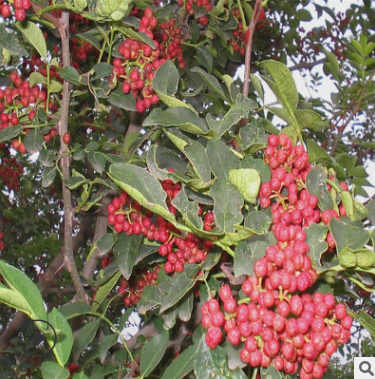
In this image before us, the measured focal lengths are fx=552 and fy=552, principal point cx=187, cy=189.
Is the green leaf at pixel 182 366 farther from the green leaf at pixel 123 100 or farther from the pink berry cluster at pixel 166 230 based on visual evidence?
the green leaf at pixel 123 100

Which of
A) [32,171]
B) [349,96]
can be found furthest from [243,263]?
[32,171]

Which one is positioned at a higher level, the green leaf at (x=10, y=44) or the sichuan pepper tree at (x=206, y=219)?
the green leaf at (x=10, y=44)

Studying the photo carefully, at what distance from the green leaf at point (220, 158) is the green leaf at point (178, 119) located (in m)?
0.04

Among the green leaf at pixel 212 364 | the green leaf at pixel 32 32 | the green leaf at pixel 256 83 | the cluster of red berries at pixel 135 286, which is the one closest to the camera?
the green leaf at pixel 212 364

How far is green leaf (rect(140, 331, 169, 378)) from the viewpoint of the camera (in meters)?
1.03

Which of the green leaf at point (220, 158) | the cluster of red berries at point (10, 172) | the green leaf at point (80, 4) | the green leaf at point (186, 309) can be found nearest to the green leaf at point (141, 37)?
the green leaf at point (80, 4)

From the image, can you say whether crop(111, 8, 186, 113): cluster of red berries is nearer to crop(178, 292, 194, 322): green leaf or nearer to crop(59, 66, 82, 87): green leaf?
crop(59, 66, 82, 87): green leaf

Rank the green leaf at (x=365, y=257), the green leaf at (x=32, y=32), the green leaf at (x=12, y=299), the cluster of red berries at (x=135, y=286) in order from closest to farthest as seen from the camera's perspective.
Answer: the green leaf at (x=12, y=299) < the green leaf at (x=365, y=257) < the green leaf at (x=32, y=32) < the cluster of red berries at (x=135, y=286)

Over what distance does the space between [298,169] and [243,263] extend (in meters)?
0.24

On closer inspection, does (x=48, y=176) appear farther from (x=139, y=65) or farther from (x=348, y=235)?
(x=348, y=235)

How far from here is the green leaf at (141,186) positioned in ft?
2.49

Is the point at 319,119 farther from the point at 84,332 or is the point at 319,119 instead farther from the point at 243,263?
the point at 84,332

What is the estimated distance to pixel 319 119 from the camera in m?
0.98

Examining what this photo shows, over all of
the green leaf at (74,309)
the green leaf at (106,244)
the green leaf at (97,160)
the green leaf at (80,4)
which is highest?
the green leaf at (80,4)
